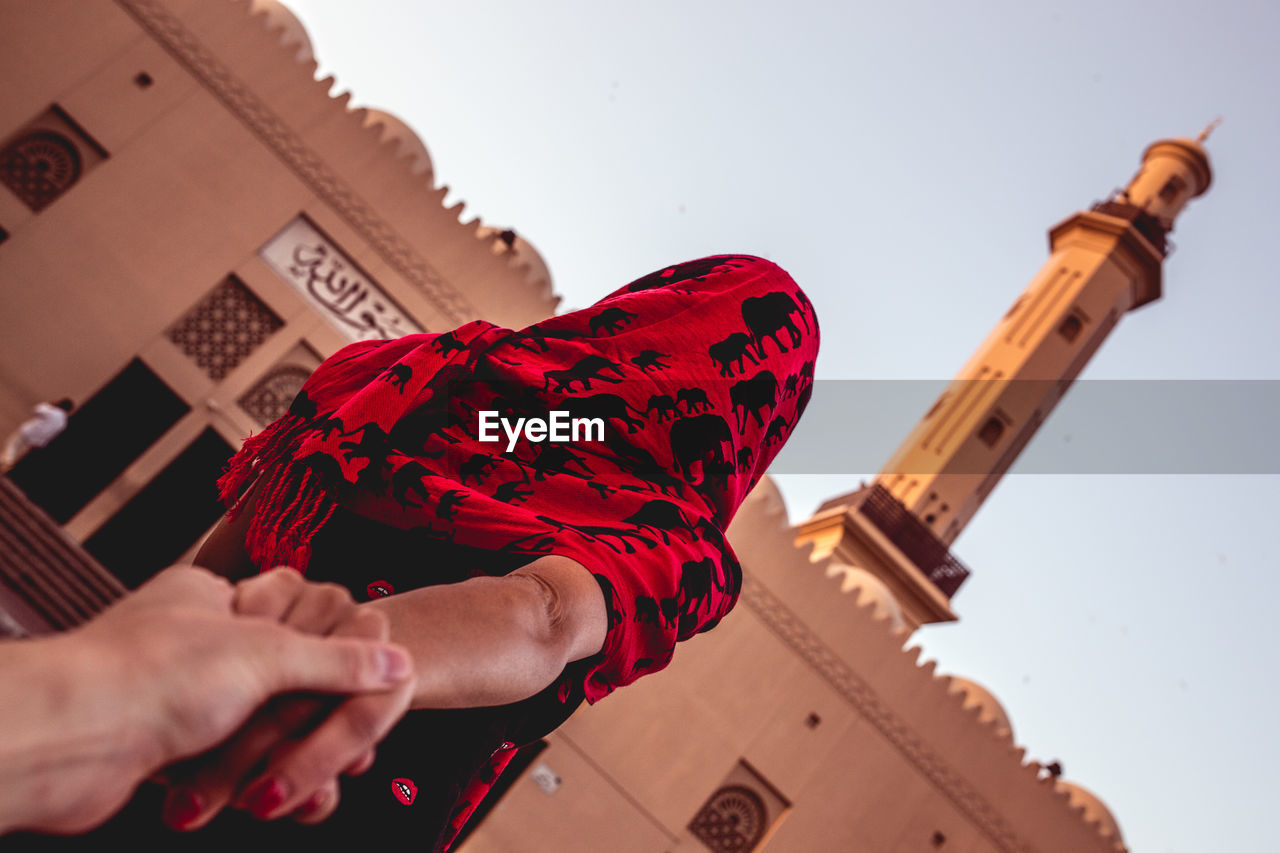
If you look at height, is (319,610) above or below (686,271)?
below

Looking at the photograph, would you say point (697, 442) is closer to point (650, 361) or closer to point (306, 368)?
point (650, 361)

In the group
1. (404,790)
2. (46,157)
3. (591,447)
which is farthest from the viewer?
(46,157)

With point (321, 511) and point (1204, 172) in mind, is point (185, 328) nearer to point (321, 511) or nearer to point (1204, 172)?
point (321, 511)

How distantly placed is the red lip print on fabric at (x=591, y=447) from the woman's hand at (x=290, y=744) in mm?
244

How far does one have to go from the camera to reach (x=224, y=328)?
5.93 m

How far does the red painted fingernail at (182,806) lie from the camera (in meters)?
0.40

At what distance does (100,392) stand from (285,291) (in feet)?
3.73

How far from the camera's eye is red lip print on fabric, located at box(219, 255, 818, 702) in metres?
0.71

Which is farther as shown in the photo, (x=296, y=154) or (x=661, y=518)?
(x=296, y=154)

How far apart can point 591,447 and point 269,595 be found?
430 mm

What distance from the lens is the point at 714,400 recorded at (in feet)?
2.92

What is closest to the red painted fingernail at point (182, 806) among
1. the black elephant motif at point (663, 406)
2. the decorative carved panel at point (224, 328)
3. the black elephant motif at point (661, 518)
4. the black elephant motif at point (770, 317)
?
the black elephant motif at point (661, 518)

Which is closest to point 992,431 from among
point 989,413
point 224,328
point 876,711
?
point 989,413

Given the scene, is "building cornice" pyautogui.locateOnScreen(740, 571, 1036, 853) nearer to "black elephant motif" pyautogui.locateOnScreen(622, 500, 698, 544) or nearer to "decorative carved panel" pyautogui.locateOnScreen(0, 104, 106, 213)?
"decorative carved panel" pyautogui.locateOnScreen(0, 104, 106, 213)
